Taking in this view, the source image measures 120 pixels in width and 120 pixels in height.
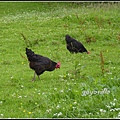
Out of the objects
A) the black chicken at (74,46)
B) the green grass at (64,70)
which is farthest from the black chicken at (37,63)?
the black chicken at (74,46)

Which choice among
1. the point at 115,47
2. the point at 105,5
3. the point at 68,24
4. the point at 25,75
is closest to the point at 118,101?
the point at 25,75

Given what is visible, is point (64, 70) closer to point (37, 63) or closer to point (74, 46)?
point (37, 63)

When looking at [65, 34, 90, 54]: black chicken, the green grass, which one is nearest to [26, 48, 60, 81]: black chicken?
the green grass

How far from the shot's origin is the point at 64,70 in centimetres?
1132

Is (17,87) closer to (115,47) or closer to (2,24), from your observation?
(115,47)

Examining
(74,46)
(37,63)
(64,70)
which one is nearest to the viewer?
(37,63)

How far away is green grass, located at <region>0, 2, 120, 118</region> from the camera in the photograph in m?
6.91

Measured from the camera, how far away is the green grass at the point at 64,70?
22.7 ft

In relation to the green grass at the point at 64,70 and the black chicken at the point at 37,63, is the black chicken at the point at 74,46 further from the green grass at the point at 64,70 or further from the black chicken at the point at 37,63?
the black chicken at the point at 37,63

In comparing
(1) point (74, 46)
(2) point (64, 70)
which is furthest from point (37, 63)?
(1) point (74, 46)

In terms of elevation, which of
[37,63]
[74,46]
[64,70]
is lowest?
[74,46]

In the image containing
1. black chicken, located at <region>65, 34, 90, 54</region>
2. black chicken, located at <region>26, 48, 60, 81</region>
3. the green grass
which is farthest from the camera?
black chicken, located at <region>65, 34, 90, 54</region>

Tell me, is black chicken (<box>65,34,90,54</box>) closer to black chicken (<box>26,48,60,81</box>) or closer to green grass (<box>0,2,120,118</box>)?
green grass (<box>0,2,120,118</box>)

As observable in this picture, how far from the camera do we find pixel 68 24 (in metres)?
19.5
